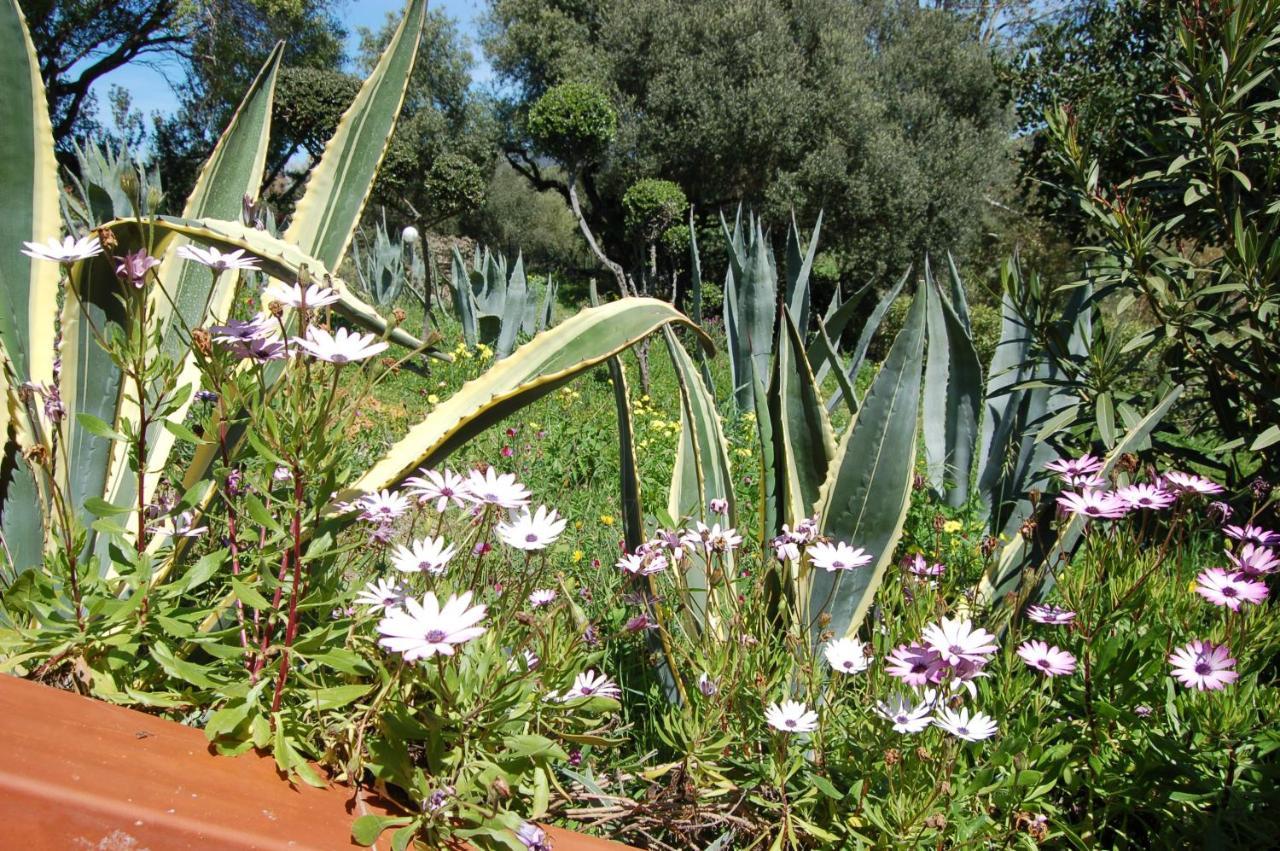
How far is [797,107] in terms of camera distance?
13367mm

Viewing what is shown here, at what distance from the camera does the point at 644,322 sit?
1.19 meters

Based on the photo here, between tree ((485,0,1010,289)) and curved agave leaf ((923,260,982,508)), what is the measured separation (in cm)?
1088

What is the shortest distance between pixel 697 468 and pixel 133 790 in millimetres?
968

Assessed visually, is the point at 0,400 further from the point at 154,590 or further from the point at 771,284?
the point at 771,284

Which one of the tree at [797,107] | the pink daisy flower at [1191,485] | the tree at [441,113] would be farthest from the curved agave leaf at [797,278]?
the tree at [441,113]

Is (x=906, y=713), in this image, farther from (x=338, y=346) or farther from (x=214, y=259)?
Result: (x=214, y=259)

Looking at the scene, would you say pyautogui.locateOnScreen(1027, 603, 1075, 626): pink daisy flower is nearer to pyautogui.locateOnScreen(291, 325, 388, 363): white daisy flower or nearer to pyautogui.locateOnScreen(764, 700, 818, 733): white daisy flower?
pyautogui.locateOnScreen(764, 700, 818, 733): white daisy flower

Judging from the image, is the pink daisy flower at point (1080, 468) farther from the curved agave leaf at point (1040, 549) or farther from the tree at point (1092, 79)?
the tree at point (1092, 79)

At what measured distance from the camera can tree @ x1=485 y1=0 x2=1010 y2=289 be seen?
13.5 metres

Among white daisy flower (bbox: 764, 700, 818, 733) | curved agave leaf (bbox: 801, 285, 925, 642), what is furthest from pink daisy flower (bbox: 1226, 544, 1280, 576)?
white daisy flower (bbox: 764, 700, 818, 733)

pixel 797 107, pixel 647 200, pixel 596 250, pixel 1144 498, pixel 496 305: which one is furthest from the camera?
pixel 797 107

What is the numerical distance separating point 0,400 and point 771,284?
329cm

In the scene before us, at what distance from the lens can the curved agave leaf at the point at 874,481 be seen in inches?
56.3

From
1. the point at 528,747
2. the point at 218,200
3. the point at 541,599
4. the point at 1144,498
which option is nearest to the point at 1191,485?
the point at 1144,498
